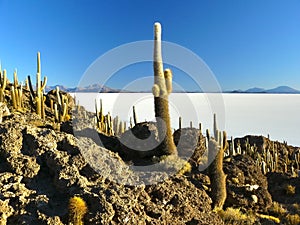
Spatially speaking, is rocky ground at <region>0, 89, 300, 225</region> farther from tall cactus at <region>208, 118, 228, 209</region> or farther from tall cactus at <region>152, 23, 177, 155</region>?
tall cactus at <region>152, 23, 177, 155</region>

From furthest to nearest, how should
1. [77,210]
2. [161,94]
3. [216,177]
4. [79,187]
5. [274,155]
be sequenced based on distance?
1. [274,155]
2. [161,94]
3. [216,177]
4. [79,187]
5. [77,210]

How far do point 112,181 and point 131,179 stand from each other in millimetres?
394

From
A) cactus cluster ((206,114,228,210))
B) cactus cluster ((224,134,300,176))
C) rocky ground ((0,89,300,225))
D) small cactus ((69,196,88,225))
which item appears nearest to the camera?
small cactus ((69,196,88,225))

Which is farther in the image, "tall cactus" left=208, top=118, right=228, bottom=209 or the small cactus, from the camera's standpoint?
"tall cactus" left=208, top=118, right=228, bottom=209

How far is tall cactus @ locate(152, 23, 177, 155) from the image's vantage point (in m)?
10.1

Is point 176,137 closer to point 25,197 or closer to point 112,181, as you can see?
point 112,181

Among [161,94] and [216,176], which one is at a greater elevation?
[161,94]

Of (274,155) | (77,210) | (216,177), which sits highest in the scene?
(77,210)

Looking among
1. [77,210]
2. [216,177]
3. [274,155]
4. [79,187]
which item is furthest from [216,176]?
[274,155]

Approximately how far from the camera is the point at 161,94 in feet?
33.9

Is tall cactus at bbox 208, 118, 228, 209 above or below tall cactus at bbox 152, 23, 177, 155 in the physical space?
below

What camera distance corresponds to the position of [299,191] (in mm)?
12609

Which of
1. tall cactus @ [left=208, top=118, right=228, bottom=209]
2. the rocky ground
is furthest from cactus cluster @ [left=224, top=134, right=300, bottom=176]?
the rocky ground

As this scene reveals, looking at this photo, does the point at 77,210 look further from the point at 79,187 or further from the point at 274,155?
the point at 274,155
